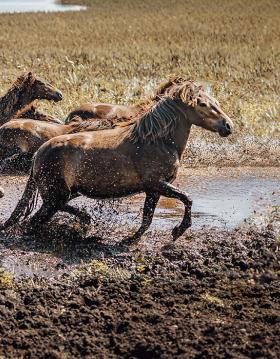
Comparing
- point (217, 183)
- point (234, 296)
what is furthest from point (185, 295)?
point (217, 183)

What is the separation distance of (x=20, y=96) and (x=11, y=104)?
0.21 m

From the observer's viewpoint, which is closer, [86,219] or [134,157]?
[134,157]

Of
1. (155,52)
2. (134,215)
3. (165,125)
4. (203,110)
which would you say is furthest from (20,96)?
(155,52)

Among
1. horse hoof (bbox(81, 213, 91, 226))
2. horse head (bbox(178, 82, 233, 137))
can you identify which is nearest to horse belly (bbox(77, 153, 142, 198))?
horse hoof (bbox(81, 213, 91, 226))

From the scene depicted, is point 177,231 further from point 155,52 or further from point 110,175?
point 155,52

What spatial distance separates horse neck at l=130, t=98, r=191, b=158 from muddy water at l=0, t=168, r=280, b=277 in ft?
3.68

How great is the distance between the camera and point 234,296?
7277mm

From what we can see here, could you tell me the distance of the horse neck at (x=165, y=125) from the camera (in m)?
9.21

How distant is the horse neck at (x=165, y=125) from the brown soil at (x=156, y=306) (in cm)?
120

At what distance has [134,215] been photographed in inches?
414

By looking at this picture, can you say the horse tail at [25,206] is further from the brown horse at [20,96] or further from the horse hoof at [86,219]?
the brown horse at [20,96]

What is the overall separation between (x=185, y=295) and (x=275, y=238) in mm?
2089

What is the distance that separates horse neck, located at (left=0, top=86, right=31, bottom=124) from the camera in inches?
546

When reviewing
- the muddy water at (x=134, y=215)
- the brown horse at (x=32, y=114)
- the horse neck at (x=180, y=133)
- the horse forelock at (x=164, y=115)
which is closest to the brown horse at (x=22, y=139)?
the muddy water at (x=134, y=215)
